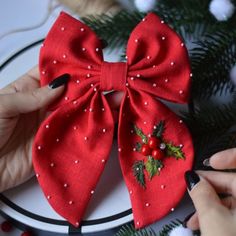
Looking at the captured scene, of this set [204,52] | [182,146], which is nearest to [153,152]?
[182,146]

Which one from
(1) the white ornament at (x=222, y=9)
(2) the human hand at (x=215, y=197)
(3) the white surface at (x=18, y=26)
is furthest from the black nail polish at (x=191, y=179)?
(1) the white ornament at (x=222, y=9)

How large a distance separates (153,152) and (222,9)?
0.67ft

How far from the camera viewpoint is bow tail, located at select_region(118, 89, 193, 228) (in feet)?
1.90

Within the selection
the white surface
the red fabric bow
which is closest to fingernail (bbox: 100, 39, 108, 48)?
the red fabric bow

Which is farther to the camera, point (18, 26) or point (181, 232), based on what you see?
point (18, 26)

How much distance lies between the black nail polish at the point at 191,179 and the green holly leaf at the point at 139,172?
0.06m

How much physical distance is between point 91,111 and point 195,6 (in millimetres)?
200

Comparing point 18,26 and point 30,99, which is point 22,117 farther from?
point 18,26

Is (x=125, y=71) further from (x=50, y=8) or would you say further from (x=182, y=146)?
(x=50, y=8)

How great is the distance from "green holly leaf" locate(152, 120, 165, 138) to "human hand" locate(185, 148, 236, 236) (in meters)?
0.06

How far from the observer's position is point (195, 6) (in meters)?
0.62

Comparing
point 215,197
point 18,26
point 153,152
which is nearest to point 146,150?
point 153,152

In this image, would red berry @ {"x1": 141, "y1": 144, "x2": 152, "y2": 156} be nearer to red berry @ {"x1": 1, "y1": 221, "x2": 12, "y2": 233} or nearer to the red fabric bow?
the red fabric bow

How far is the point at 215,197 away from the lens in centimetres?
52
